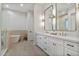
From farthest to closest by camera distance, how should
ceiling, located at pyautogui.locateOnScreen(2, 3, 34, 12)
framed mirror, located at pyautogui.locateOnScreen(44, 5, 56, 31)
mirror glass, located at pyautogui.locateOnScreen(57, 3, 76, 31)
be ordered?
1. framed mirror, located at pyautogui.locateOnScreen(44, 5, 56, 31)
2. mirror glass, located at pyautogui.locateOnScreen(57, 3, 76, 31)
3. ceiling, located at pyautogui.locateOnScreen(2, 3, 34, 12)

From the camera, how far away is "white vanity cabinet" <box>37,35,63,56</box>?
2132 millimetres

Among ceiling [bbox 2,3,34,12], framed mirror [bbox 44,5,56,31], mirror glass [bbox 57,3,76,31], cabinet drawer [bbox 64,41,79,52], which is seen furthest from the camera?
framed mirror [bbox 44,5,56,31]

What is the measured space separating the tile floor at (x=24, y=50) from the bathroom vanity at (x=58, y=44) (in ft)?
0.43

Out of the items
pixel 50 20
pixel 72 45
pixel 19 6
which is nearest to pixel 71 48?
pixel 72 45

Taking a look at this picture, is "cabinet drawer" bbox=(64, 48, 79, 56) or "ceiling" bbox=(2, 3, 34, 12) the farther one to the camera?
"ceiling" bbox=(2, 3, 34, 12)

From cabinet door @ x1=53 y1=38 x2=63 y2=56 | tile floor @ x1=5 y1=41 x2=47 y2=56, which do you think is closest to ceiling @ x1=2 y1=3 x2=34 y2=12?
tile floor @ x1=5 y1=41 x2=47 y2=56

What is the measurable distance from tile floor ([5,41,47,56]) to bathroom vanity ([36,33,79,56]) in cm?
13

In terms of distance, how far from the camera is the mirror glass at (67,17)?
2188mm

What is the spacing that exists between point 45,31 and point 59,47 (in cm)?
47

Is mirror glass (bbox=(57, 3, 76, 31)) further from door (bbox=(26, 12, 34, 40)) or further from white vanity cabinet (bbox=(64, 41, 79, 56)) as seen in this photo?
door (bbox=(26, 12, 34, 40))

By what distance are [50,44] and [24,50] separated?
0.53 meters

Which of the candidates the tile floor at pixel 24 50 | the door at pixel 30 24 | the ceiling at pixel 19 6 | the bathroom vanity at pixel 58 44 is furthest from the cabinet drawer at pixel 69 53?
the ceiling at pixel 19 6

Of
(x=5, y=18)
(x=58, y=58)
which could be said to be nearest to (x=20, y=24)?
(x=5, y=18)

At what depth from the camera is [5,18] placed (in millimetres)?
2088
